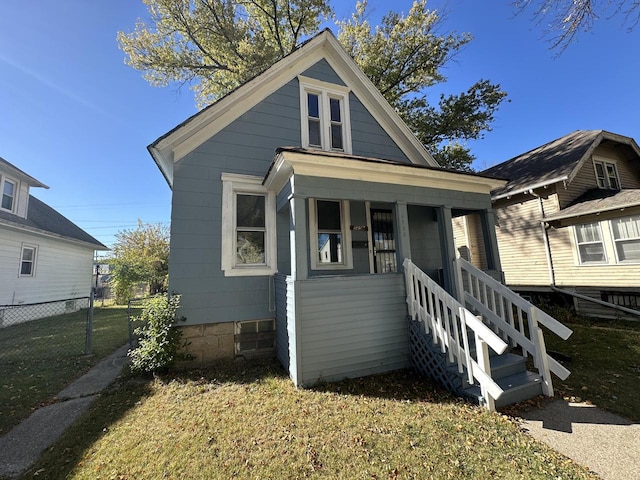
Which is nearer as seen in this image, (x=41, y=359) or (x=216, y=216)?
(x=216, y=216)

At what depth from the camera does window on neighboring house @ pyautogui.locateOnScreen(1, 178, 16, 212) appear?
1068 cm

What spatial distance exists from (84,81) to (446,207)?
483 inches

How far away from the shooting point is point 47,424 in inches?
132

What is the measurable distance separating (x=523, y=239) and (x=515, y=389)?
34.3 ft

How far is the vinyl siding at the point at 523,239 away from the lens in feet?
35.7

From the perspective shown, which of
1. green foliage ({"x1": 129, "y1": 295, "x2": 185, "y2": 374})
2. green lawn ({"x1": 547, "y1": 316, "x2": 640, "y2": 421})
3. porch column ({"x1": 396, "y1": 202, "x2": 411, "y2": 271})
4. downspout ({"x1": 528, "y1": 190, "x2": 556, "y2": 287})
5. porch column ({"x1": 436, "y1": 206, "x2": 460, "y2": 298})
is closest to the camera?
green lawn ({"x1": 547, "y1": 316, "x2": 640, "y2": 421})

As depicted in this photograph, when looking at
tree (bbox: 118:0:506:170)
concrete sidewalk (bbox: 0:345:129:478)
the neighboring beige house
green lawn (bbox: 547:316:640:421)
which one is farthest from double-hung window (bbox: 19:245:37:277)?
the neighboring beige house

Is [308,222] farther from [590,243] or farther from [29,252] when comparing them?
Result: [29,252]

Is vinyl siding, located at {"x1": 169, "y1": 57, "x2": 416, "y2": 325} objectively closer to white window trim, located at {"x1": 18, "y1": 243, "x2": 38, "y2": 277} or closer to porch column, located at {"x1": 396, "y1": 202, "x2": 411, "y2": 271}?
porch column, located at {"x1": 396, "y1": 202, "x2": 411, "y2": 271}

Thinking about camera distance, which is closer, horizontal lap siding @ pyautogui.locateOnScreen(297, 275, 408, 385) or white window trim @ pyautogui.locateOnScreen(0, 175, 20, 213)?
horizontal lap siding @ pyautogui.locateOnScreen(297, 275, 408, 385)

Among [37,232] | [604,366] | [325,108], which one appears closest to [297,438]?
[604,366]

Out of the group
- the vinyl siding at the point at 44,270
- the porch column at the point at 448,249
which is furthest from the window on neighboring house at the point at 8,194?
the porch column at the point at 448,249

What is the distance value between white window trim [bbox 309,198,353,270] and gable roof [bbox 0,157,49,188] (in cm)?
1318

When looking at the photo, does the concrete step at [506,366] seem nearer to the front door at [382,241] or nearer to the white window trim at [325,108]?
the front door at [382,241]
